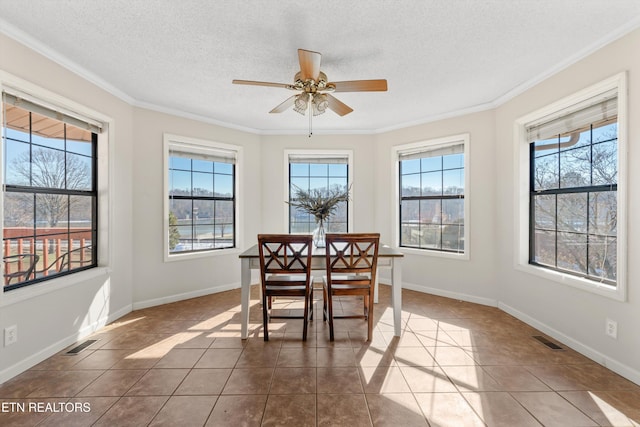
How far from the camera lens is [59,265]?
2.62 metres

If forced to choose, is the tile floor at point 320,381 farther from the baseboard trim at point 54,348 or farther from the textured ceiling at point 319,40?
the textured ceiling at point 319,40

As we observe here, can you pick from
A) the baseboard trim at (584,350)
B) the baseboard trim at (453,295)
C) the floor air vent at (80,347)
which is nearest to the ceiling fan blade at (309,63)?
the floor air vent at (80,347)

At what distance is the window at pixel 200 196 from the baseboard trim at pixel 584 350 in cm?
386

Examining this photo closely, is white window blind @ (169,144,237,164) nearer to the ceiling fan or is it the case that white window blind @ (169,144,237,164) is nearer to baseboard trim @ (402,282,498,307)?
the ceiling fan

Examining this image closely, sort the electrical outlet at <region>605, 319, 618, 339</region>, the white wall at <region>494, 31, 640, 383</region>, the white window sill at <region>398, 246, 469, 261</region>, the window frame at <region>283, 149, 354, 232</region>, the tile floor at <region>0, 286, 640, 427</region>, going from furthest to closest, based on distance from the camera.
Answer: the window frame at <region>283, 149, 354, 232</region>
the white window sill at <region>398, 246, 469, 261</region>
the electrical outlet at <region>605, 319, 618, 339</region>
the white wall at <region>494, 31, 640, 383</region>
the tile floor at <region>0, 286, 640, 427</region>

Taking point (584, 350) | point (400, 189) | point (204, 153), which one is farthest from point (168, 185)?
point (584, 350)

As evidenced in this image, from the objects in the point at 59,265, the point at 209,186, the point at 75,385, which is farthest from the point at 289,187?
the point at 75,385

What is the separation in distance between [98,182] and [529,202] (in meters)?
4.64

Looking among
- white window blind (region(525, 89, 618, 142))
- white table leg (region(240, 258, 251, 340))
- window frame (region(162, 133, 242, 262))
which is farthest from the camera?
window frame (region(162, 133, 242, 262))

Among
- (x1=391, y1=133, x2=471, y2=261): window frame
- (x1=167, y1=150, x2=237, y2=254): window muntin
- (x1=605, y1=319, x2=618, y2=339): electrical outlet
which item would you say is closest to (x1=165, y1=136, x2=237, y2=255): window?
(x1=167, y1=150, x2=237, y2=254): window muntin

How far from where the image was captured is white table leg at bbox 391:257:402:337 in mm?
2730

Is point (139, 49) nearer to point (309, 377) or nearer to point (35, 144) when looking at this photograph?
point (35, 144)

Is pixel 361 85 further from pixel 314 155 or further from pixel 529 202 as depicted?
pixel 314 155

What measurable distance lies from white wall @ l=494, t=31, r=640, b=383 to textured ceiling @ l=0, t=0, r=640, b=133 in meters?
0.14
